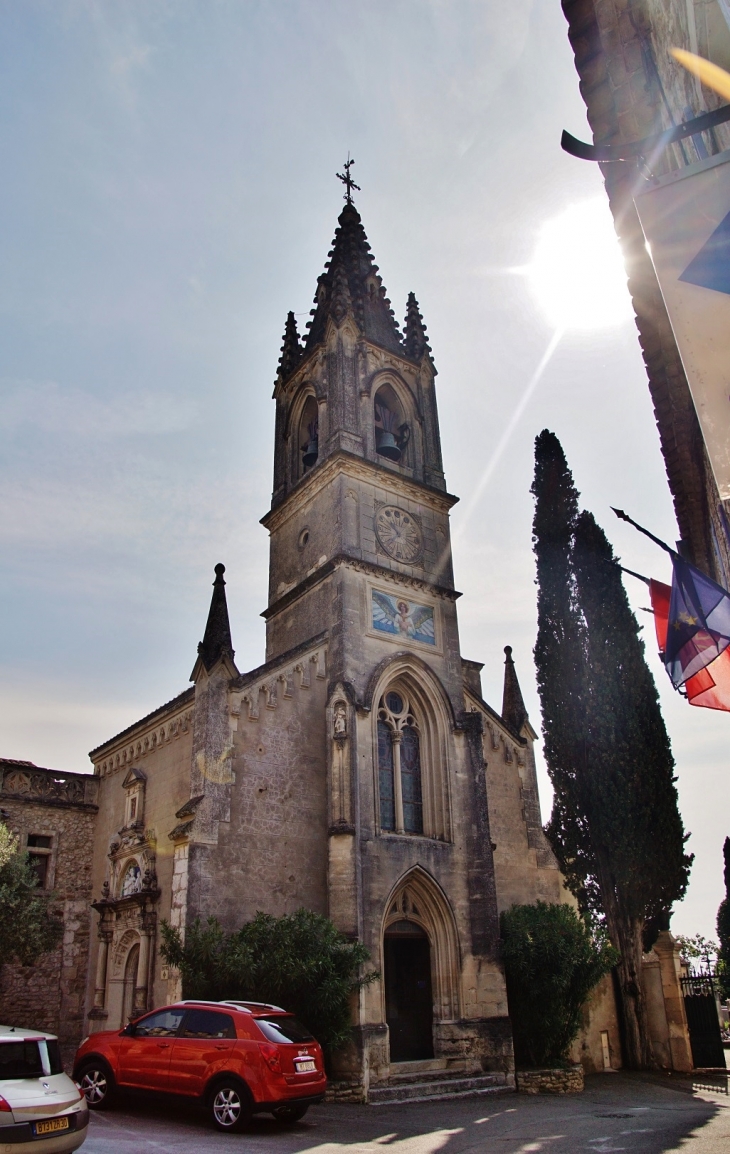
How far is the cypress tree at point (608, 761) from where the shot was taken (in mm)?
21562

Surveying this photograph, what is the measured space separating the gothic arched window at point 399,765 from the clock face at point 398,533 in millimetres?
4118

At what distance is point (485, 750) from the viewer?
23.1 metres

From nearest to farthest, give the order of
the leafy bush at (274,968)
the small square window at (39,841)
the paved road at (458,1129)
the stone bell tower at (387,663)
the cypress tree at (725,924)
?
the paved road at (458,1129) < the leafy bush at (274,968) < the stone bell tower at (387,663) < the small square window at (39,841) < the cypress tree at (725,924)

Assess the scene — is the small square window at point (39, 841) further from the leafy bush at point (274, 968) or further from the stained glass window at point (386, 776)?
the stained glass window at point (386, 776)

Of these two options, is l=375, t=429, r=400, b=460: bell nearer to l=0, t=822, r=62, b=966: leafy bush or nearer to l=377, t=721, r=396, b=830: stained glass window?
l=377, t=721, r=396, b=830: stained glass window

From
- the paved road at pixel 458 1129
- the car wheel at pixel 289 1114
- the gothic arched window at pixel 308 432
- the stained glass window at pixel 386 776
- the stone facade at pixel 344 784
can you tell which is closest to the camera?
the paved road at pixel 458 1129

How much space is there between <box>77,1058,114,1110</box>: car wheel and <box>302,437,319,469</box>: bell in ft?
56.0

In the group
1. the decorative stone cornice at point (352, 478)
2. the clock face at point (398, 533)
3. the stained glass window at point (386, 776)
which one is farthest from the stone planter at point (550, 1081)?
the decorative stone cornice at point (352, 478)

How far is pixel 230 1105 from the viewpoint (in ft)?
35.6

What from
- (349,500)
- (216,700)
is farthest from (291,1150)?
(349,500)

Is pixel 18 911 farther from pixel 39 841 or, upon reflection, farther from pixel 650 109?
pixel 650 109

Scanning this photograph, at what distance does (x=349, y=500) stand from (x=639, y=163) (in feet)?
56.9

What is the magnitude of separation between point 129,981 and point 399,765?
8.26 metres

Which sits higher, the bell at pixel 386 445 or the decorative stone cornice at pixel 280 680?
the bell at pixel 386 445
